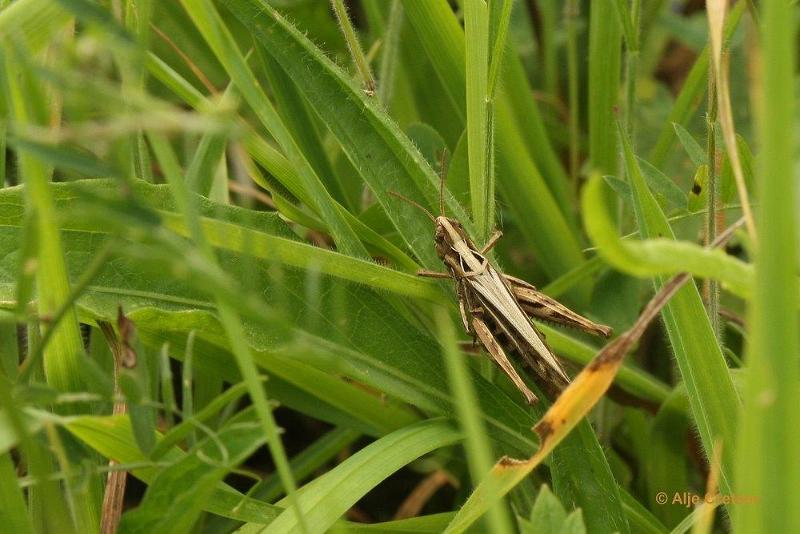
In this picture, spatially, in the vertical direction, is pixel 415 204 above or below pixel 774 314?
above

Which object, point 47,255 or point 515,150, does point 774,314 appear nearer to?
point 47,255

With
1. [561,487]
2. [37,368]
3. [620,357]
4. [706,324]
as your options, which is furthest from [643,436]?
[37,368]

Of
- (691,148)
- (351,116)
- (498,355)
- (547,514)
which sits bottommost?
(547,514)

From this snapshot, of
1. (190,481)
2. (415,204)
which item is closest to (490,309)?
(415,204)

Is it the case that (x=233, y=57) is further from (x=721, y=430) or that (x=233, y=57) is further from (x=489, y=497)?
(x=721, y=430)

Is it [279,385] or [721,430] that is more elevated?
[279,385]

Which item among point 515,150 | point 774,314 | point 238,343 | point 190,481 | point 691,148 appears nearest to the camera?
point 774,314

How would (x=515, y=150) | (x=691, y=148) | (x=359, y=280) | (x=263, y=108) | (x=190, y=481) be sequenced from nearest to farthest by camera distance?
(x=190, y=481) → (x=263, y=108) → (x=359, y=280) → (x=691, y=148) → (x=515, y=150)
